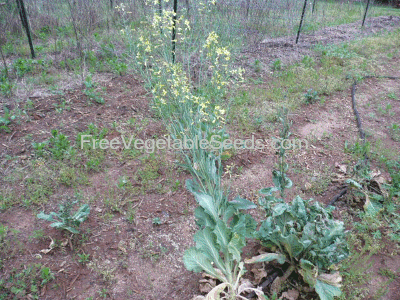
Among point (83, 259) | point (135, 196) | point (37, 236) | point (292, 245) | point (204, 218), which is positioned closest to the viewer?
point (292, 245)

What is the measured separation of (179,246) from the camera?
9.12 feet

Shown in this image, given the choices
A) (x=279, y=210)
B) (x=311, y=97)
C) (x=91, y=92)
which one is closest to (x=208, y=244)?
(x=279, y=210)

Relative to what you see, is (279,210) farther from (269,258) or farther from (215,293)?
(215,293)

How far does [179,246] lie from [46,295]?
1.08 meters

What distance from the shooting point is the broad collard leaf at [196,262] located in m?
2.22

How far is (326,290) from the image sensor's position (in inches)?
87.4

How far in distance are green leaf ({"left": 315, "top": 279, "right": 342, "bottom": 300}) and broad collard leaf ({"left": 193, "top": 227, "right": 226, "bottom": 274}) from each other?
0.68 metres

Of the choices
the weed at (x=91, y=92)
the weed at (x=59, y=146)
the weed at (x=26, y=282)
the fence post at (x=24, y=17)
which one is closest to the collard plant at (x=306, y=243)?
the weed at (x=26, y=282)

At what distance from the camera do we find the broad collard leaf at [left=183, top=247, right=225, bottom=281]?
2217mm

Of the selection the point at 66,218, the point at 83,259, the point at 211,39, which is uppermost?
the point at 211,39

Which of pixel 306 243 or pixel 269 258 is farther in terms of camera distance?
pixel 269 258

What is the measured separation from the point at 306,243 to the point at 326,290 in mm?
340

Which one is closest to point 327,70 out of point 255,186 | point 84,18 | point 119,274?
point 255,186

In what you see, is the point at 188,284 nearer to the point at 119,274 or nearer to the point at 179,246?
the point at 179,246
